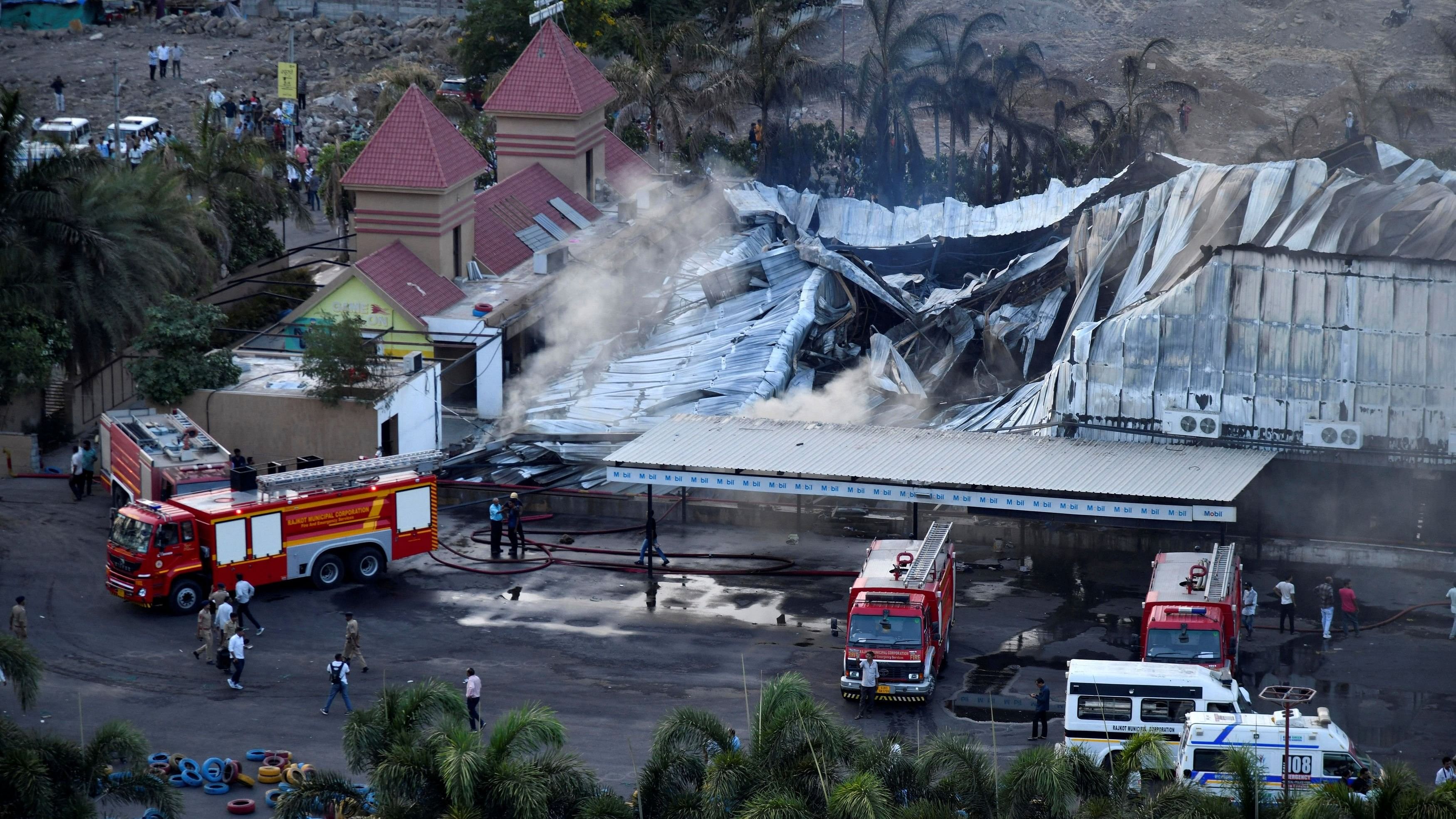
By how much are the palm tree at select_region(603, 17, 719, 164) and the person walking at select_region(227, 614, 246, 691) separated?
3625 centimetres

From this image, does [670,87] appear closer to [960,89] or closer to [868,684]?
[960,89]

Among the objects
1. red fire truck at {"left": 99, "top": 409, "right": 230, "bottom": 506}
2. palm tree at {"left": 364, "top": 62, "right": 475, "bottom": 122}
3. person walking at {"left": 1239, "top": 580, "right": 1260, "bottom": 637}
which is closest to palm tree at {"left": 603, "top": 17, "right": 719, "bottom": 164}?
palm tree at {"left": 364, "top": 62, "right": 475, "bottom": 122}

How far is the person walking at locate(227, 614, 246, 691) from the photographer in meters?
31.3

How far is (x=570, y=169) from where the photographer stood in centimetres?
5794

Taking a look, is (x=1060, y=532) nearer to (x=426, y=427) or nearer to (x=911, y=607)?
(x=911, y=607)

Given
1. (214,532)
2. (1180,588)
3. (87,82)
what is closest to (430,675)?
(214,532)

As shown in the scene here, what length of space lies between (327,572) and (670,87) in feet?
112

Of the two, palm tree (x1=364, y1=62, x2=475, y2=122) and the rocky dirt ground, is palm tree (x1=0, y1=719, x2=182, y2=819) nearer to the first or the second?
palm tree (x1=364, y1=62, x2=475, y2=122)

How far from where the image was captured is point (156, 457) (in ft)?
126

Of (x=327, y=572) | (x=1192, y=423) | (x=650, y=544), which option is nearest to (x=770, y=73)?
(x=1192, y=423)

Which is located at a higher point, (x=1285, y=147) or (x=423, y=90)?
(x=423, y=90)

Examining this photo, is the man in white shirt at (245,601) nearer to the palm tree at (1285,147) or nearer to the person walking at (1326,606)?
the person walking at (1326,606)

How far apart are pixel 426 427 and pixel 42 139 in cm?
1774

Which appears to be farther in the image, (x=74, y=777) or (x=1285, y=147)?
(x=1285, y=147)
